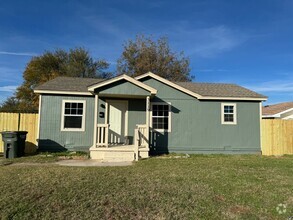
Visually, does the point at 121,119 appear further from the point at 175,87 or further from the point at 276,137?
the point at 276,137

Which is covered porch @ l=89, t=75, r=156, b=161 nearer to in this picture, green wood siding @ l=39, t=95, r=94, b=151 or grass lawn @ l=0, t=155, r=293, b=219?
green wood siding @ l=39, t=95, r=94, b=151

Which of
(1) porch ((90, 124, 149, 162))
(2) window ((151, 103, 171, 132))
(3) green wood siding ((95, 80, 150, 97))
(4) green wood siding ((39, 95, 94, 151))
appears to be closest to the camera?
(1) porch ((90, 124, 149, 162))

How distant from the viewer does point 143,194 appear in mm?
5191

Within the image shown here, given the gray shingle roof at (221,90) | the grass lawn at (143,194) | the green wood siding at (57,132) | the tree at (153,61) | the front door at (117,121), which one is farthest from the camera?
the tree at (153,61)

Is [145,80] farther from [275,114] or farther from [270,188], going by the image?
[275,114]

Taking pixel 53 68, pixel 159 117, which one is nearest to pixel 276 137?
pixel 159 117

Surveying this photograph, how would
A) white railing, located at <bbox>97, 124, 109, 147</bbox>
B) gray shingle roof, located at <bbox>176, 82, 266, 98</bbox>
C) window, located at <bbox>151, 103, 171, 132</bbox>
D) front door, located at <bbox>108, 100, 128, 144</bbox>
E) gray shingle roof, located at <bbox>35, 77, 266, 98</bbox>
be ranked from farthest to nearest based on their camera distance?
gray shingle roof, located at <bbox>176, 82, 266, 98</bbox>
window, located at <bbox>151, 103, 171, 132</bbox>
front door, located at <bbox>108, 100, 128, 144</bbox>
gray shingle roof, located at <bbox>35, 77, 266, 98</bbox>
white railing, located at <bbox>97, 124, 109, 147</bbox>

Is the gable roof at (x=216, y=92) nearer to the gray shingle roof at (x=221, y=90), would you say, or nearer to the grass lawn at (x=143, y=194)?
the gray shingle roof at (x=221, y=90)

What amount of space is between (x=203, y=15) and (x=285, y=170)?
32.5 ft

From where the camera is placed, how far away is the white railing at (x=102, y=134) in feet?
33.9

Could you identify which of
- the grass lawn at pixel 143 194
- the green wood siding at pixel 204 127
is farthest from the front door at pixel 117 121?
the grass lawn at pixel 143 194

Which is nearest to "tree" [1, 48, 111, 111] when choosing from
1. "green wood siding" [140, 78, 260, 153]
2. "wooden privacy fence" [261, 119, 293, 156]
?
"green wood siding" [140, 78, 260, 153]

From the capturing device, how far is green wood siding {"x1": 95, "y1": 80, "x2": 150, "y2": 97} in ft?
35.0

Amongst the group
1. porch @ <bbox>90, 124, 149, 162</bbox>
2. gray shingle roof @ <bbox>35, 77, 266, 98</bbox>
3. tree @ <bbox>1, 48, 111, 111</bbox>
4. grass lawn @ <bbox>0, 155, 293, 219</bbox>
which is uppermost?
tree @ <bbox>1, 48, 111, 111</bbox>
